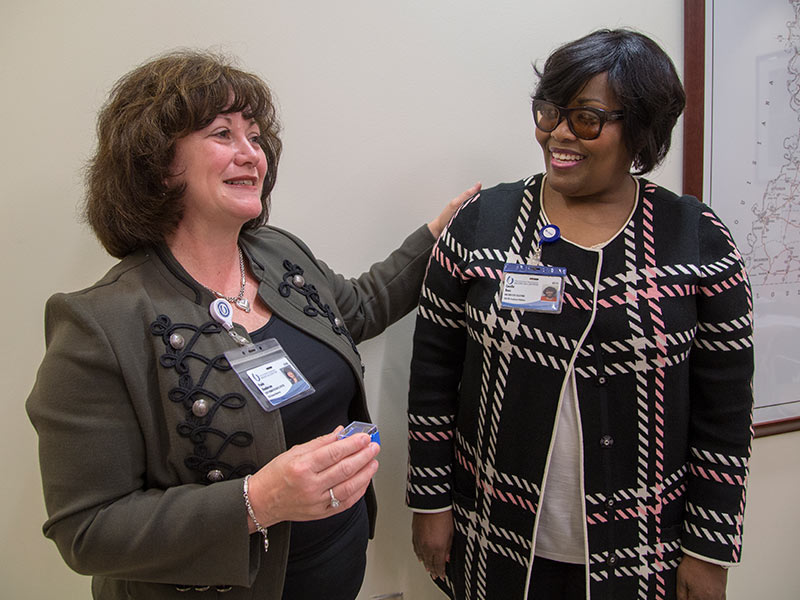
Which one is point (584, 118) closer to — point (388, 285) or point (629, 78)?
point (629, 78)

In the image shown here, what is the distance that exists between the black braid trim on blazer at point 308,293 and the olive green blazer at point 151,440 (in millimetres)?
181

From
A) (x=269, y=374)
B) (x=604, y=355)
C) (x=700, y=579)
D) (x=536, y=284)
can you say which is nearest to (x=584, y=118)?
(x=536, y=284)

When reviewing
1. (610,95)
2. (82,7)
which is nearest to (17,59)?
(82,7)

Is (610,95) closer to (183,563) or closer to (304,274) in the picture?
(304,274)

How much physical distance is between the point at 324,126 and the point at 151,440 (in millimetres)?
903

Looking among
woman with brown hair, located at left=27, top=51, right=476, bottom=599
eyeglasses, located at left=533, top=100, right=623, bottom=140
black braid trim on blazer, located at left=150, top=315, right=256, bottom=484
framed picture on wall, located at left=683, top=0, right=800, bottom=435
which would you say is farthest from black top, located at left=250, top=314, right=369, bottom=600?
framed picture on wall, located at left=683, top=0, right=800, bottom=435

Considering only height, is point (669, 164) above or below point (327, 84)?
below

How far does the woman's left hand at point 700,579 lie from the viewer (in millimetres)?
1186

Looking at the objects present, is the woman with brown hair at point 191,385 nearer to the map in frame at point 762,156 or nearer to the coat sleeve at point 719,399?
the coat sleeve at point 719,399

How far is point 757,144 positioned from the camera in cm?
176

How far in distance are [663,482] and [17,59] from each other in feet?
5.79

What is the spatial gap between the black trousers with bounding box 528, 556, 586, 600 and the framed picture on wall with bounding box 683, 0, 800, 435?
1140mm

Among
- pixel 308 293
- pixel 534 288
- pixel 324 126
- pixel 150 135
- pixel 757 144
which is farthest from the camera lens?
pixel 757 144

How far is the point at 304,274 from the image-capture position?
133 cm
